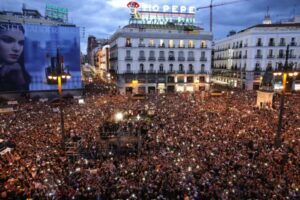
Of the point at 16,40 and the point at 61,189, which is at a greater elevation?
the point at 16,40

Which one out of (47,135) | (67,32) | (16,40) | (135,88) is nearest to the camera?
(47,135)

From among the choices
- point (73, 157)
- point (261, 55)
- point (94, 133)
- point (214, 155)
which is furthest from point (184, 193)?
point (261, 55)

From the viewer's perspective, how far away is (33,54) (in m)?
41.1

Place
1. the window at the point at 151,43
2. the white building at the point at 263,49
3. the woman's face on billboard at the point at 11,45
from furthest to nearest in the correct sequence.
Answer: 1. the white building at the point at 263,49
2. the window at the point at 151,43
3. the woman's face on billboard at the point at 11,45

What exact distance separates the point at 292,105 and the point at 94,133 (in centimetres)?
2236

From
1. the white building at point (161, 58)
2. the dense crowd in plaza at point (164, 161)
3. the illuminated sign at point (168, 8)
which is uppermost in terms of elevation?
the illuminated sign at point (168, 8)

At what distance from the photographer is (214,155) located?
1558 cm

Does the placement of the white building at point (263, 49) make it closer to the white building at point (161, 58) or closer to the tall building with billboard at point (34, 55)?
the white building at point (161, 58)

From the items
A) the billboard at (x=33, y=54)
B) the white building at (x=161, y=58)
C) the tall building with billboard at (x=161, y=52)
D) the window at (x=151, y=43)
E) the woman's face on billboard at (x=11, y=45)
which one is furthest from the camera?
the window at (x=151, y=43)

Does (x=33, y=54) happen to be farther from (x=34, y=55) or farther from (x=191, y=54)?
(x=191, y=54)

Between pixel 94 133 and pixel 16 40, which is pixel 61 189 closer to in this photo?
pixel 94 133

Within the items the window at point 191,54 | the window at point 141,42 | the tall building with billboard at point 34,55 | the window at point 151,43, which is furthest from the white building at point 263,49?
the tall building with billboard at point 34,55

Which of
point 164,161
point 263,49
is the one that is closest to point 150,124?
point 164,161

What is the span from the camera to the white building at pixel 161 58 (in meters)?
45.2
